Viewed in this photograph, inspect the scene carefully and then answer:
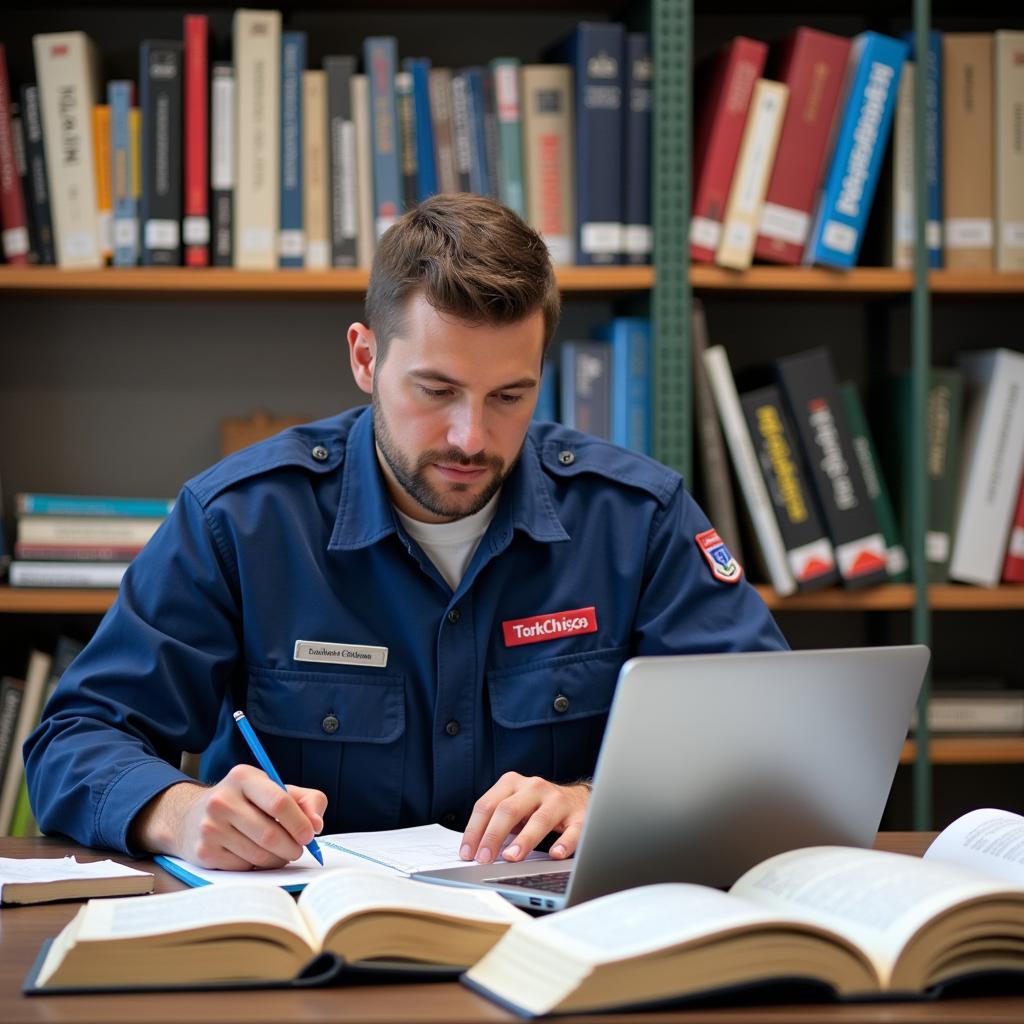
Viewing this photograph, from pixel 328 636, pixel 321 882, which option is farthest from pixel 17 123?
pixel 321 882

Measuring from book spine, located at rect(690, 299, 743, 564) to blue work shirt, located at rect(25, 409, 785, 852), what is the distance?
0.66 m

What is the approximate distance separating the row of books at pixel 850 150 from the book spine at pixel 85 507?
0.97 metres

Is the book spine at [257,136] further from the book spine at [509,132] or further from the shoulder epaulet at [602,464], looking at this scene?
the shoulder epaulet at [602,464]

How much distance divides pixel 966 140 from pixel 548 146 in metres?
0.71

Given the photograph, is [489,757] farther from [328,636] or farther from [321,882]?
[321,882]

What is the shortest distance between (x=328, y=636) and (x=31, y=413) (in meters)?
1.21

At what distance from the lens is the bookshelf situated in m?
2.15

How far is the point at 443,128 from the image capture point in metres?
2.17

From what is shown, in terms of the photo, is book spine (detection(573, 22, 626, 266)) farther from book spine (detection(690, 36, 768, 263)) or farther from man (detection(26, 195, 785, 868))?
man (detection(26, 195, 785, 868))

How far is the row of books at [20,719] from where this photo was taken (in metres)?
2.12

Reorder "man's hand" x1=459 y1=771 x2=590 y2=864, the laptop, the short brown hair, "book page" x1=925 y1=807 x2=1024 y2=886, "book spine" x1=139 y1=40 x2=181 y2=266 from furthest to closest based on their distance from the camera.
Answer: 1. "book spine" x1=139 y1=40 x2=181 y2=266
2. the short brown hair
3. "man's hand" x1=459 y1=771 x2=590 y2=864
4. "book page" x1=925 y1=807 x2=1024 y2=886
5. the laptop

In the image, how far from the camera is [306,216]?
2.15 metres

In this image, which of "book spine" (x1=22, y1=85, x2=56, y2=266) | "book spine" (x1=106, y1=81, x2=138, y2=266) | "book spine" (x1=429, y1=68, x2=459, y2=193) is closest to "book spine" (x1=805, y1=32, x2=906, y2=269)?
"book spine" (x1=429, y1=68, x2=459, y2=193)

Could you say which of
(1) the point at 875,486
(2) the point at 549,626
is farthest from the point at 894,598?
(2) the point at 549,626
